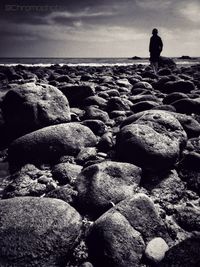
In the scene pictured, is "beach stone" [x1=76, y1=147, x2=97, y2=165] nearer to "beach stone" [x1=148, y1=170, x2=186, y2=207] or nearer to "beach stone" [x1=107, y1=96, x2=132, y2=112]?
"beach stone" [x1=148, y1=170, x2=186, y2=207]

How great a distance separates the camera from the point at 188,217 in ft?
7.06

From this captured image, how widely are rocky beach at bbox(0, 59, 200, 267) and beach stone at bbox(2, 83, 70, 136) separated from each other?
0.01 meters

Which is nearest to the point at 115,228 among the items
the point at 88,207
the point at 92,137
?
the point at 88,207

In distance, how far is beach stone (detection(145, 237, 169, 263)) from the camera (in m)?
1.70

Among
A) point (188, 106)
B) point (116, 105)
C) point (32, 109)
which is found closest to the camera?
point (32, 109)

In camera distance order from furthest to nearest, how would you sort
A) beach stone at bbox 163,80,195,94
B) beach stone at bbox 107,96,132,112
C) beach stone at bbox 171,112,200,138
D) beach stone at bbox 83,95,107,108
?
beach stone at bbox 163,80,195,94, beach stone at bbox 83,95,107,108, beach stone at bbox 107,96,132,112, beach stone at bbox 171,112,200,138

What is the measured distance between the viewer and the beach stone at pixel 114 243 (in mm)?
1695

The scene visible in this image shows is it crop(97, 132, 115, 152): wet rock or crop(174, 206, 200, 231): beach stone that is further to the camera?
crop(97, 132, 115, 152): wet rock

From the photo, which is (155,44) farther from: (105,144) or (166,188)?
(166,188)

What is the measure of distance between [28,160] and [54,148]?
303mm

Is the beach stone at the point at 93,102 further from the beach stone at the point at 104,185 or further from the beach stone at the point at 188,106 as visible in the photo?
the beach stone at the point at 104,185

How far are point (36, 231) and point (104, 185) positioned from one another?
28.4 inches

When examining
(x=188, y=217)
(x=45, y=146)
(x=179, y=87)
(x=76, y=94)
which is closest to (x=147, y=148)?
(x=188, y=217)

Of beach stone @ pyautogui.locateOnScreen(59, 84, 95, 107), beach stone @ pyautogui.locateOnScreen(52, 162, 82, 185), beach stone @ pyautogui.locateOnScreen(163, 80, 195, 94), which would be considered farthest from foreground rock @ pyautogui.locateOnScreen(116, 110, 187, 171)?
beach stone @ pyautogui.locateOnScreen(163, 80, 195, 94)
